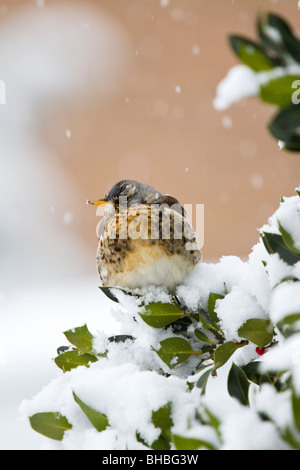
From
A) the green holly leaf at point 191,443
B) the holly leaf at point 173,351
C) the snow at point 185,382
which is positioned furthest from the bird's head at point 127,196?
the green holly leaf at point 191,443

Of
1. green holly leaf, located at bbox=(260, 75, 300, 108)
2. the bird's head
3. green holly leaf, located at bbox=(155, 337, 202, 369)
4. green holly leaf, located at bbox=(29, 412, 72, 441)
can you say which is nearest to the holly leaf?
green holly leaf, located at bbox=(155, 337, 202, 369)

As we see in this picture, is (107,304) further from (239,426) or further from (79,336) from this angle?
(239,426)

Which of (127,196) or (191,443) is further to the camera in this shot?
(127,196)

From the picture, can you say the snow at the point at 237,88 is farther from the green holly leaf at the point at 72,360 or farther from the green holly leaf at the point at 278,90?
the green holly leaf at the point at 72,360

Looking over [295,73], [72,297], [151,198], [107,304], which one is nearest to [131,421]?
[295,73]

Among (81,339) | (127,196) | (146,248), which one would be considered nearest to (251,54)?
(81,339)

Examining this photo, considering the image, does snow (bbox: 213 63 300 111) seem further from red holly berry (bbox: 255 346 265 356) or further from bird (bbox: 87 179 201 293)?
bird (bbox: 87 179 201 293)

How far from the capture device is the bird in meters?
0.69

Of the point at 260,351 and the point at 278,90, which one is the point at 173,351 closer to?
the point at 260,351

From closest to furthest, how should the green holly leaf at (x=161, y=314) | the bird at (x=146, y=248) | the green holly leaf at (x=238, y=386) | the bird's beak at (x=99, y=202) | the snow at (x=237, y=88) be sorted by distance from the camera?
the snow at (x=237, y=88) < the green holly leaf at (x=238, y=386) < the green holly leaf at (x=161, y=314) < the bird at (x=146, y=248) < the bird's beak at (x=99, y=202)

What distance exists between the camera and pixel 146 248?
0.72 metres

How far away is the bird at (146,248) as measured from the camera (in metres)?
0.69
